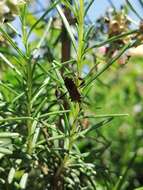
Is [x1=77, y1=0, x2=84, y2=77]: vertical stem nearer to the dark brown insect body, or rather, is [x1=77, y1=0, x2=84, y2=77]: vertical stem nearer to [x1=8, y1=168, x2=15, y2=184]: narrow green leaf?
the dark brown insect body

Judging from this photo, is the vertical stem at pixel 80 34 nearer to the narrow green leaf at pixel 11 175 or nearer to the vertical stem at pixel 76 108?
the vertical stem at pixel 76 108

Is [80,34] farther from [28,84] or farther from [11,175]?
[11,175]

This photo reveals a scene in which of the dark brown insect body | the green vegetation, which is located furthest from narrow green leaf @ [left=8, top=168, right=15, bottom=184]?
the dark brown insect body

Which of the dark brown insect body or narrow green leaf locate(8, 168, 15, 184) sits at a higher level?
the dark brown insect body

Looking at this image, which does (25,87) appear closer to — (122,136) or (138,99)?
(122,136)

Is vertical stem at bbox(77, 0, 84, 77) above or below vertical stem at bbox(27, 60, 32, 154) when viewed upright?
above

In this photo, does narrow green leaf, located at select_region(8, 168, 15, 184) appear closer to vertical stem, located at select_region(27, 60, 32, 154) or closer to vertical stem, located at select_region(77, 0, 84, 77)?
vertical stem, located at select_region(27, 60, 32, 154)

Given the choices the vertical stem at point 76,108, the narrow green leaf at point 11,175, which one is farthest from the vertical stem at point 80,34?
the narrow green leaf at point 11,175

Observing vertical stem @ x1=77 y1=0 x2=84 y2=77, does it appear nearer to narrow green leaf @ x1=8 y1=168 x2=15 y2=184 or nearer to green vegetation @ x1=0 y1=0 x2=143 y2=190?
green vegetation @ x1=0 y1=0 x2=143 y2=190

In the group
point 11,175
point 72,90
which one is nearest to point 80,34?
point 72,90
